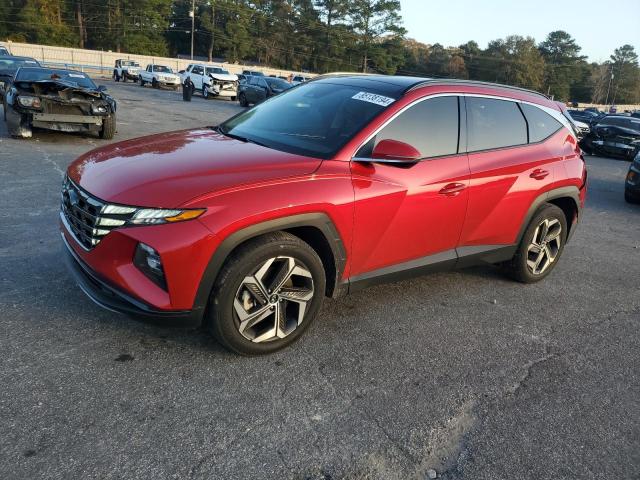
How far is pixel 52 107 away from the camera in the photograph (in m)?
10.0

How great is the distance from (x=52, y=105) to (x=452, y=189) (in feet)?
29.8

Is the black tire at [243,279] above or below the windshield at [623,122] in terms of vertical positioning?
below

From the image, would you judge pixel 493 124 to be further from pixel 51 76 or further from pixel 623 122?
pixel 623 122

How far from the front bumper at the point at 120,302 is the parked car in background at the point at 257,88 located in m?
23.7

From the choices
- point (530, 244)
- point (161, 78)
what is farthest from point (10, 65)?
point (161, 78)

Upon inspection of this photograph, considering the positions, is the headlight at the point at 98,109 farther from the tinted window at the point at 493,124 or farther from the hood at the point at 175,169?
the tinted window at the point at 493,124

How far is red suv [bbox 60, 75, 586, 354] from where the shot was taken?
2762 millimetres

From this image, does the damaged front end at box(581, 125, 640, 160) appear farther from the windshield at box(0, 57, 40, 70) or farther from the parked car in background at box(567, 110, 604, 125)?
the windshield at box(0, 57, 40, 70)

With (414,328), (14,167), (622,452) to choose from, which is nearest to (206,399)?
(414,328)

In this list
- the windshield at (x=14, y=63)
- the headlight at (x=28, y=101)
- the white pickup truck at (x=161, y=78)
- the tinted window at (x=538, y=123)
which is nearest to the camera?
the tinted window at (x=538, y=123)

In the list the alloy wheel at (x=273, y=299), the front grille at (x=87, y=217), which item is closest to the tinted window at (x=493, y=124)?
the alloy wheel at (x=273, y=299)

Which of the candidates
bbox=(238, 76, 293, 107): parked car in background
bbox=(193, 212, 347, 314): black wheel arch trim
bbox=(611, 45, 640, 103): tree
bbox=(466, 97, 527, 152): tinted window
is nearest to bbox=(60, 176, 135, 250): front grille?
bbox=(193, 212, 347, 314): black wheel arch trim

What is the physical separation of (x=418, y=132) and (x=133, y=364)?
7.98 feet

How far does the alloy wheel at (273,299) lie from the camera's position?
3.02 metres
